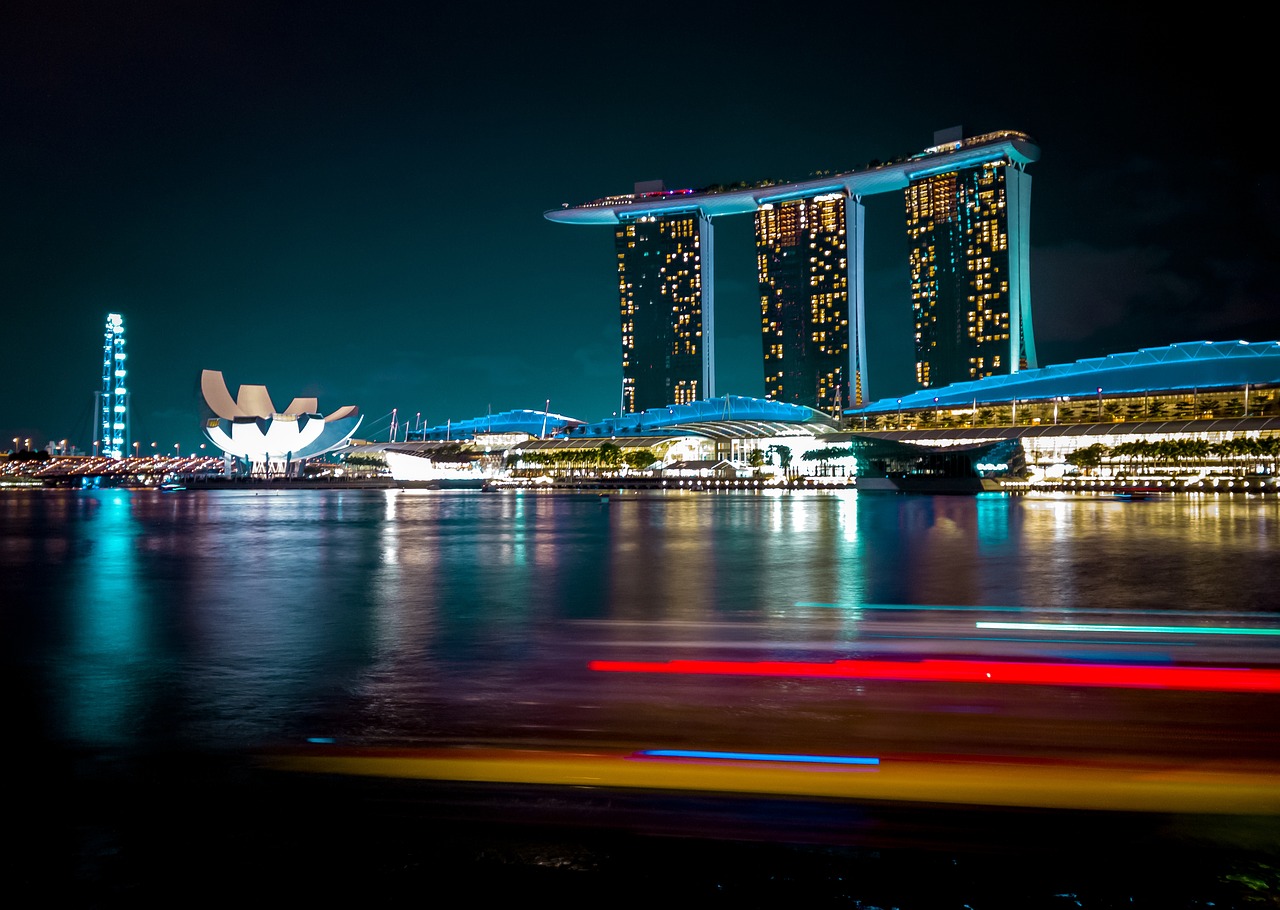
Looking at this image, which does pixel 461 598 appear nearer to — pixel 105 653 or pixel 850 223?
pixel 105 653

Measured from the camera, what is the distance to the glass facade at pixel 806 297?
128 metres

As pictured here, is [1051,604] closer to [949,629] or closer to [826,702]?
[949,629]

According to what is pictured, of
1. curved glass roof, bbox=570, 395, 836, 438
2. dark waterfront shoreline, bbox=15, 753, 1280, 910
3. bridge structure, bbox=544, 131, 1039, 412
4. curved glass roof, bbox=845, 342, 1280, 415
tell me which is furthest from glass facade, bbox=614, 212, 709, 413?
dark waterfront shoreline, bbox=15, 753, 1280, 910

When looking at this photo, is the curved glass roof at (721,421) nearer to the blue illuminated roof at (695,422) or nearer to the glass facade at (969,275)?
the blue illuminated roof at (695,422)

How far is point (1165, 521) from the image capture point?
85.5 feet

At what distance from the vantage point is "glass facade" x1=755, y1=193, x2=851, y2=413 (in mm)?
127875

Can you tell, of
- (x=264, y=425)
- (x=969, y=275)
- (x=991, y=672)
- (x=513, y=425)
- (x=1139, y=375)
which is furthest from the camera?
(x=513, y=425)

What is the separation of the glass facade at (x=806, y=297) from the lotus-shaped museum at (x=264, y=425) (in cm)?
5969

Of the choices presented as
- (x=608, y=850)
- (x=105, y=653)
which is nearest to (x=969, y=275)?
(x=105, y=653)

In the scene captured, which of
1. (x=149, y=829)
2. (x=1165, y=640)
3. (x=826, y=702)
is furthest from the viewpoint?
(x=1165, y=640)

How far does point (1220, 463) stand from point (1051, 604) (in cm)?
5835

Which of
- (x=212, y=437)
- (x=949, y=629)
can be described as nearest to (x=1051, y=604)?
(x=949, y=629)

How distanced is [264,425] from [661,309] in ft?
190

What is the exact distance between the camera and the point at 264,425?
10206 cm
